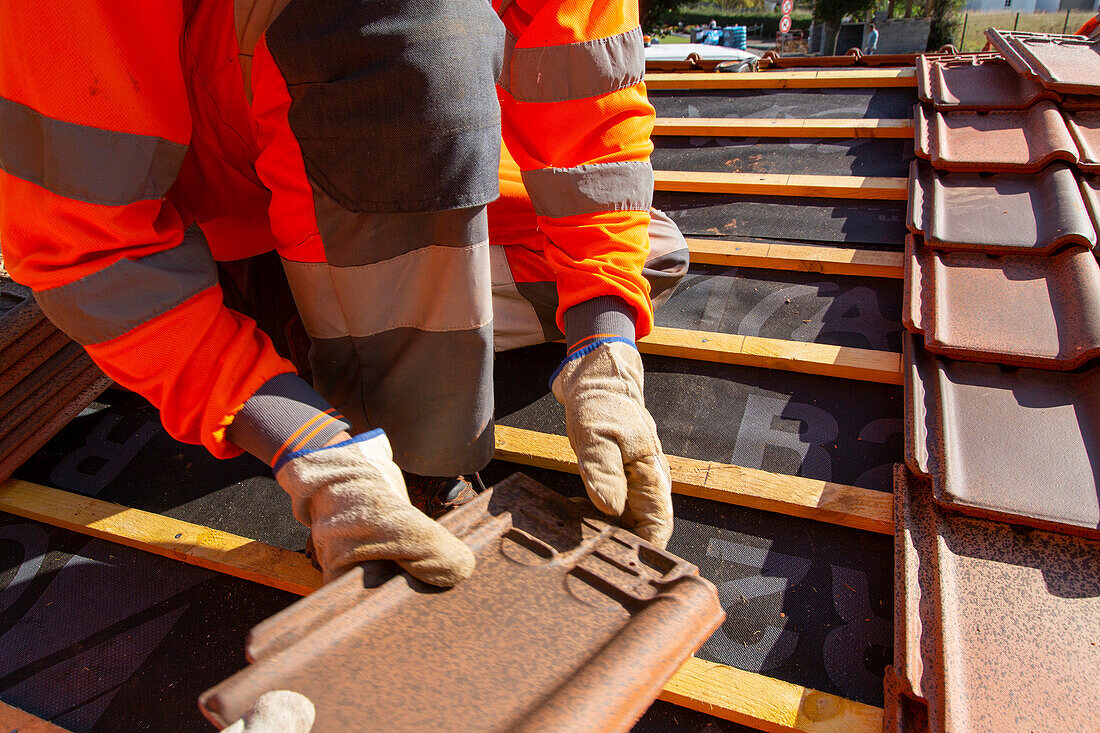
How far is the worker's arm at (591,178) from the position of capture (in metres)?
1.52

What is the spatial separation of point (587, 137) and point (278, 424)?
3.44ft

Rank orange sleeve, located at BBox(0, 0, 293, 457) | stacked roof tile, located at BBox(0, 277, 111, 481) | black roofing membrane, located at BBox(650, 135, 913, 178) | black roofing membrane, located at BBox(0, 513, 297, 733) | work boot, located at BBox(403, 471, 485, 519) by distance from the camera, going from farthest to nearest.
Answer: black roofing membrane, located at BBox(650, 135, 913, 178)
stacked roof tile, located at BBox(0, 277, 111, 481)
work boot, located at BBox(403, 471, 485, 519)
black roofing membrane, located at BBox(0, 513, 297, 733)
orange sleeve, located at BBox(0, 0, 293, 457)

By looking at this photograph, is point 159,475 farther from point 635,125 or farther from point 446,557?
point 635,125

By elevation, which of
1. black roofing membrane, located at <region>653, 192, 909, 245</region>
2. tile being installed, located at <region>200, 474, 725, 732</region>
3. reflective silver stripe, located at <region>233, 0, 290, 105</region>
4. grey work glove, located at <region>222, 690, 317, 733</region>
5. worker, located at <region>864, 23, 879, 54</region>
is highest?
worker, located at <region>864, 23, 879, 54</region>

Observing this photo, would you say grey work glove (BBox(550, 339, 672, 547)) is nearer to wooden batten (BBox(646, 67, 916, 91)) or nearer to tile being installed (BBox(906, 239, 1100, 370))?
tile being installed (BBox(906, 239, 1100, 370))

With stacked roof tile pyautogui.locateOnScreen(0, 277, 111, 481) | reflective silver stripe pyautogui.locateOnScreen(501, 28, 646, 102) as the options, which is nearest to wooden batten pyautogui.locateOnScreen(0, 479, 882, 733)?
stacked roof tile pyautogui.locateOnScreen(0, 277, 111, 481)

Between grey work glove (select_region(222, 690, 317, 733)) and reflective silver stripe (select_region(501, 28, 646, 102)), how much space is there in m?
1.44

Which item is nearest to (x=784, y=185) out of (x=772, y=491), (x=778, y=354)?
(x=778, y=354)

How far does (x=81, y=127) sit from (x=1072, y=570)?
2.06 metres

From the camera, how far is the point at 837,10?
25.1 metres

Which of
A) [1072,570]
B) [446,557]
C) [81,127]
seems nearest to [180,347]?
[81,127]

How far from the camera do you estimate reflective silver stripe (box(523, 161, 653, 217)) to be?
159cm

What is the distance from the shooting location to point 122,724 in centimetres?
141

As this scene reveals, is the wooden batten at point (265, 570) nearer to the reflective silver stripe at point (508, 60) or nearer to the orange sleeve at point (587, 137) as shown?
the orange sleeve at point (587, 137)
